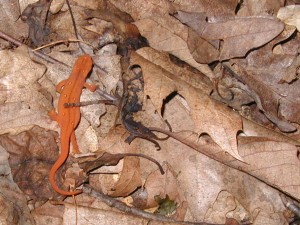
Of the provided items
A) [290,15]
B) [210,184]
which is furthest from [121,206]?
[290,15]

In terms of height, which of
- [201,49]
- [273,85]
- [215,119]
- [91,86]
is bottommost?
[91,86]

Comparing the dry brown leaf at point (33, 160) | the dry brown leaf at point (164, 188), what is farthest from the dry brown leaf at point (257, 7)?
the dry brown leaf at point (33, 160)

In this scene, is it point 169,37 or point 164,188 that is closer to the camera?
point 164,188

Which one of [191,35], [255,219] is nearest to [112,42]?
[191,35]

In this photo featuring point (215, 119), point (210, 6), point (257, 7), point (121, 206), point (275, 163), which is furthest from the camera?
point (257, 7)

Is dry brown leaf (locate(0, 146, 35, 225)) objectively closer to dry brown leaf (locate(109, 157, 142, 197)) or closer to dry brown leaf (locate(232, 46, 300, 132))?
dry brown leaf (locate(109, 157, 142, 197))

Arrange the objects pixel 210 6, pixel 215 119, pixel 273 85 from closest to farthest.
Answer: pixel 215 119
pixel 273 85
pixel 210 6

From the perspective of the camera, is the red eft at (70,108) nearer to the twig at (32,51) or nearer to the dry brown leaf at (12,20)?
the twig at (32,51)

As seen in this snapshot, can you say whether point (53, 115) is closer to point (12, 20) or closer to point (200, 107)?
point (12, 20)
